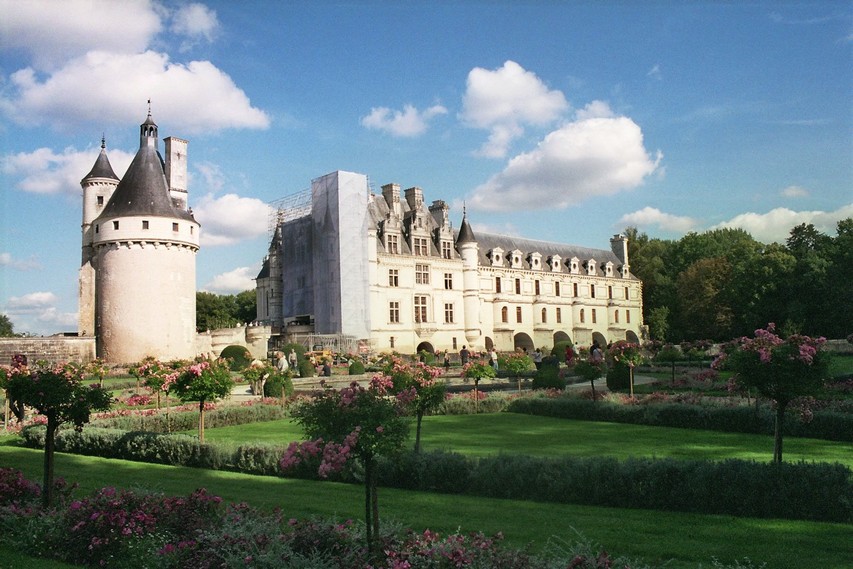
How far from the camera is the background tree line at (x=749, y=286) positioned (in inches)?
1682

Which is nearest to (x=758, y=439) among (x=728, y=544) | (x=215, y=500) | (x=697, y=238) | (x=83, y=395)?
(x=728, y=544)

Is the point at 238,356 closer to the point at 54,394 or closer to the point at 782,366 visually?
the point at 54,394

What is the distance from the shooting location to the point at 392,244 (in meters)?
45.3

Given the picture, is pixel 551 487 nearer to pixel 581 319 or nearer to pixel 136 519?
pixel 136 519

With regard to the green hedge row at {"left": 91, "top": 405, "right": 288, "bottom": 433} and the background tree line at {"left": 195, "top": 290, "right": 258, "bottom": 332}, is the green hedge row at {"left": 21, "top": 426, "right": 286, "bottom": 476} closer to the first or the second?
the green hedge row at {"left": 91, "top": 405, "right": 288, "bottom": 433}

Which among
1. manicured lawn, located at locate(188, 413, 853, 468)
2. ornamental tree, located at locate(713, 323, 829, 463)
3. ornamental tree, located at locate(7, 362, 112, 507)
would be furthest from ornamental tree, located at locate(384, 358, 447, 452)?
ornamental tree, located at locate(713, 323, 829, 463)

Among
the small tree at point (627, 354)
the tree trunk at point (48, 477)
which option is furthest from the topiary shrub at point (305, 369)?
the tree trunk at point (48, 477)

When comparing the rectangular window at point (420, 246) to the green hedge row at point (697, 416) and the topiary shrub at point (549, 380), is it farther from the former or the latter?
the green hedge row at point (697, 416)

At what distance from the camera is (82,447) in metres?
14.4

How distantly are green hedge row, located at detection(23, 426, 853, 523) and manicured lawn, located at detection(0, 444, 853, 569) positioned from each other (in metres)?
0.25

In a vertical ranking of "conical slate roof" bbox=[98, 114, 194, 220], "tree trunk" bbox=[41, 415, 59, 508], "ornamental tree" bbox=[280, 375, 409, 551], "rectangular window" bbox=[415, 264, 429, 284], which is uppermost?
"conical slate roof" bbox=[98, 114, 194, 220]

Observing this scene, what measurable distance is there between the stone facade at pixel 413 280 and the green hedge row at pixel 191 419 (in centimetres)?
2305

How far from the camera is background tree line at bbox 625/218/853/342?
4272cm

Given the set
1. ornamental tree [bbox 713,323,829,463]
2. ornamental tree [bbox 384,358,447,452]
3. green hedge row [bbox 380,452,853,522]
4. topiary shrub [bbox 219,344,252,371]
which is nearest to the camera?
green hedge row [bbox 380,452,853,522]
